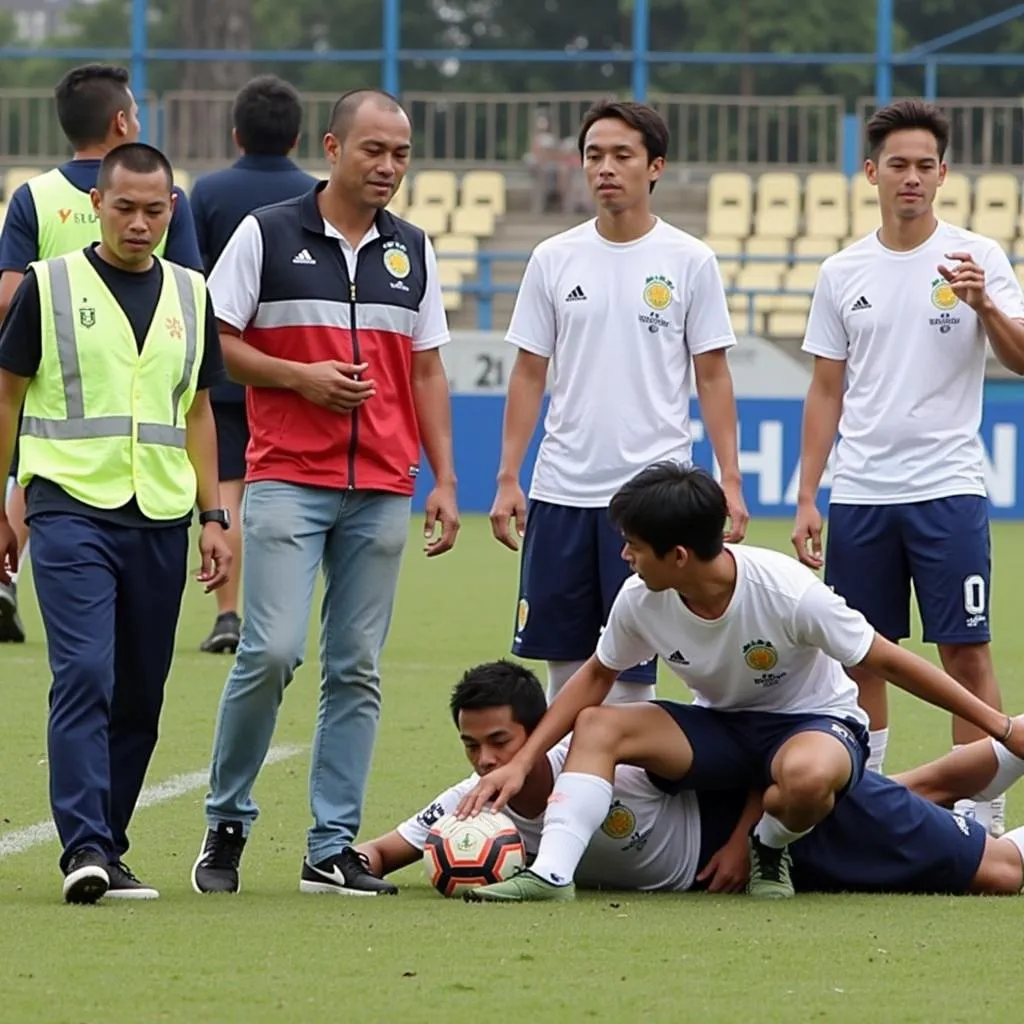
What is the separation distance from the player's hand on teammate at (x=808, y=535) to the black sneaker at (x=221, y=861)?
6.73 feet

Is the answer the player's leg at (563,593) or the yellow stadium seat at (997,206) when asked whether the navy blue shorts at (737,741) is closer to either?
the player's leg at (563,593)

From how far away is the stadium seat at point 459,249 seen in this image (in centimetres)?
2761

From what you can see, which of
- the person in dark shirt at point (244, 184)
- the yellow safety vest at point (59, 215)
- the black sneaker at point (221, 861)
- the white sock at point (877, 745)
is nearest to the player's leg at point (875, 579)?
the white sock at point (877, 745)

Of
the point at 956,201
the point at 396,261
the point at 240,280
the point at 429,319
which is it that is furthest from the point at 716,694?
the point at 956,201

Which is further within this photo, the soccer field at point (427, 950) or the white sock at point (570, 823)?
the white sock at point (570, 823)

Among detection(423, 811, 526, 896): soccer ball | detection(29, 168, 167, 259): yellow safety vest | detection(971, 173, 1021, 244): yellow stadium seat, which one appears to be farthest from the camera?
detection(971, 173, 1021, 244): yellow stadium seat

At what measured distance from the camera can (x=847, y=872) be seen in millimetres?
6129

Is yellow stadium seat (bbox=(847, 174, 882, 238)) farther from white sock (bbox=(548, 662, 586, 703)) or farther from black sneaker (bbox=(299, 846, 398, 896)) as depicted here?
black sneaker (bbox=(299, 846, 398, 896))

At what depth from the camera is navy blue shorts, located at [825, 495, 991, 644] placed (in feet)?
23.6

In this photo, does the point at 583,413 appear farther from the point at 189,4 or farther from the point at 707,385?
the point at 189,4

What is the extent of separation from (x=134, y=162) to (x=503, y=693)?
1593 mm

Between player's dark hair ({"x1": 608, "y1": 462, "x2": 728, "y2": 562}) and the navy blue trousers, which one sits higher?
player's dark hair ({"x1": 608, "y1": 462, "x2": 728, "y2": 562})

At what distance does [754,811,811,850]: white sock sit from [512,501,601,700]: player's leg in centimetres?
105

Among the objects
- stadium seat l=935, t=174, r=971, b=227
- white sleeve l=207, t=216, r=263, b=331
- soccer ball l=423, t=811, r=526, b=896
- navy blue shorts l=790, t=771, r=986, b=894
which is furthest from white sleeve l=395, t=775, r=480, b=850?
stadium seat l=935, t=174, r=971, b=227
